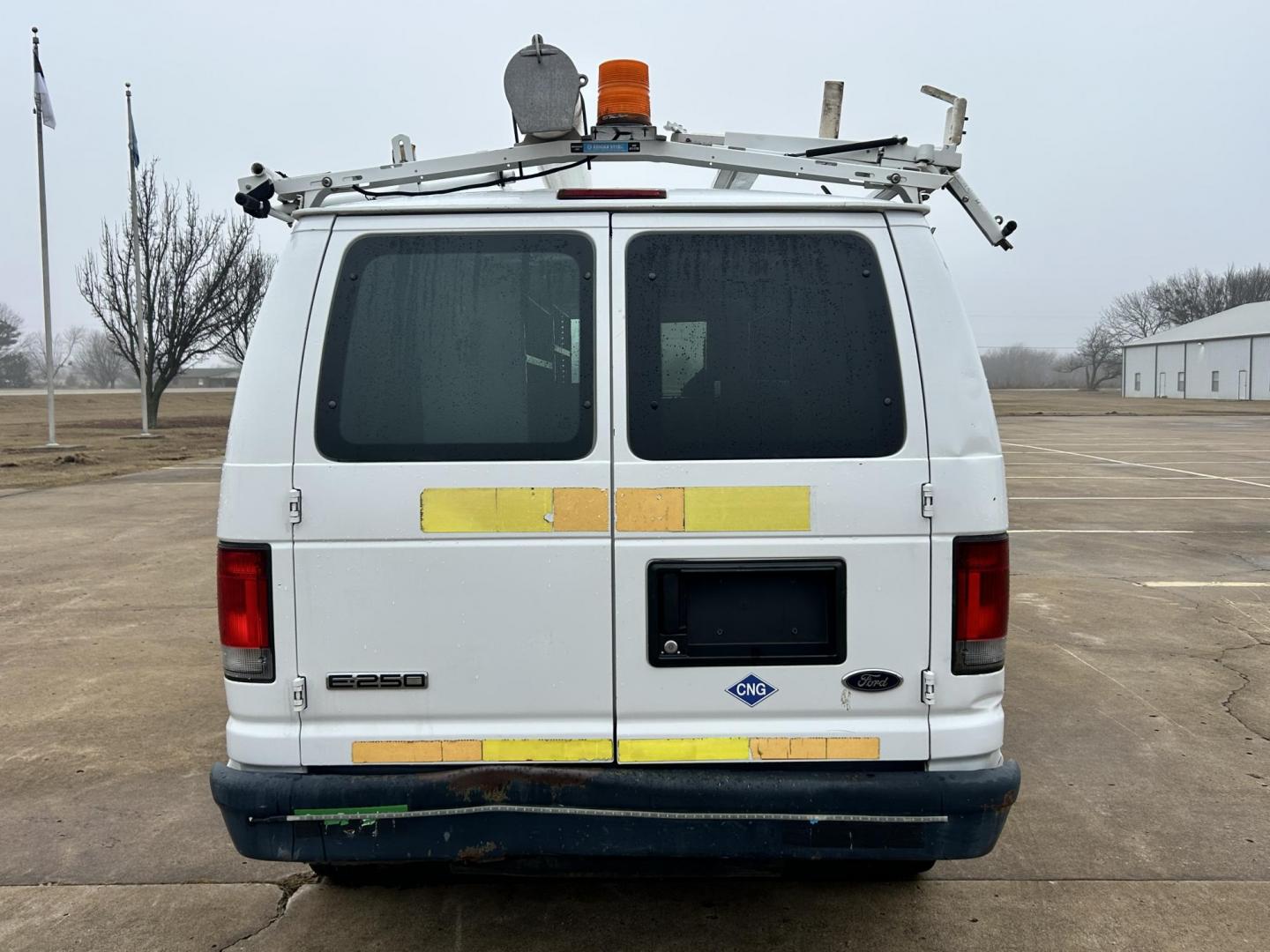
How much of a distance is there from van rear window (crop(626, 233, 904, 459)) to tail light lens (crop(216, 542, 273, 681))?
1.05m

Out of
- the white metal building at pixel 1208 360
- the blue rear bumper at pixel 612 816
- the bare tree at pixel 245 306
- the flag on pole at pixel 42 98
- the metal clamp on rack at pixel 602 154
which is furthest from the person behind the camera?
the white metal building at pixel 1208 360

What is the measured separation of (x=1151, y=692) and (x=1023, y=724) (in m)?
1.03

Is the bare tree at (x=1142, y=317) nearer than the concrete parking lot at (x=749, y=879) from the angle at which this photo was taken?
No

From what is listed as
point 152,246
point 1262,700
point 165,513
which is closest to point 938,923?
point 1262,700

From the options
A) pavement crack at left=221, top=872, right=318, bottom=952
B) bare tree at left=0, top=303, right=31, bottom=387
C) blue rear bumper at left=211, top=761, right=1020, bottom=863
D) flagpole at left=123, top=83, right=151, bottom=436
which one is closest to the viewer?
blue rear bumper at left=211, top=761, right=1020, bottom=863

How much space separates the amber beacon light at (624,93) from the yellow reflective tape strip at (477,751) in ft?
6.06

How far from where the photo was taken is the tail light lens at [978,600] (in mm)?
2676

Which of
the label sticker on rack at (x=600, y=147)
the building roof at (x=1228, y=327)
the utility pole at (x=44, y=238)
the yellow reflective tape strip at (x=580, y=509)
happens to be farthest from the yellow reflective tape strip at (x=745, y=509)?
the building roof at (x=1228, y=327)

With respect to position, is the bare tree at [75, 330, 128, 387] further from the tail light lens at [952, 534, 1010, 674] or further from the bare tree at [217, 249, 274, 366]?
the tail light lens at [952, 534, 1010, 674]

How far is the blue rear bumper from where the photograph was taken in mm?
2609

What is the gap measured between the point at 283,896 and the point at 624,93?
2.91 m

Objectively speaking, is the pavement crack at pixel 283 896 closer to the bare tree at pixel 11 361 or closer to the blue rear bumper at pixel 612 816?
the blue rear bumper at pixel 612 816

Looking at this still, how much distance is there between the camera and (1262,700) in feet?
17.9

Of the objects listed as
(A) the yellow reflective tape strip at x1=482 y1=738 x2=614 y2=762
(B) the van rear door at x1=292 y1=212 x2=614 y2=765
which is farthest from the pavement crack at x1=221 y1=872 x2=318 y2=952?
(A) the yellow reflective tape strip at x1=482 y1=738 x2=614 y2=762
